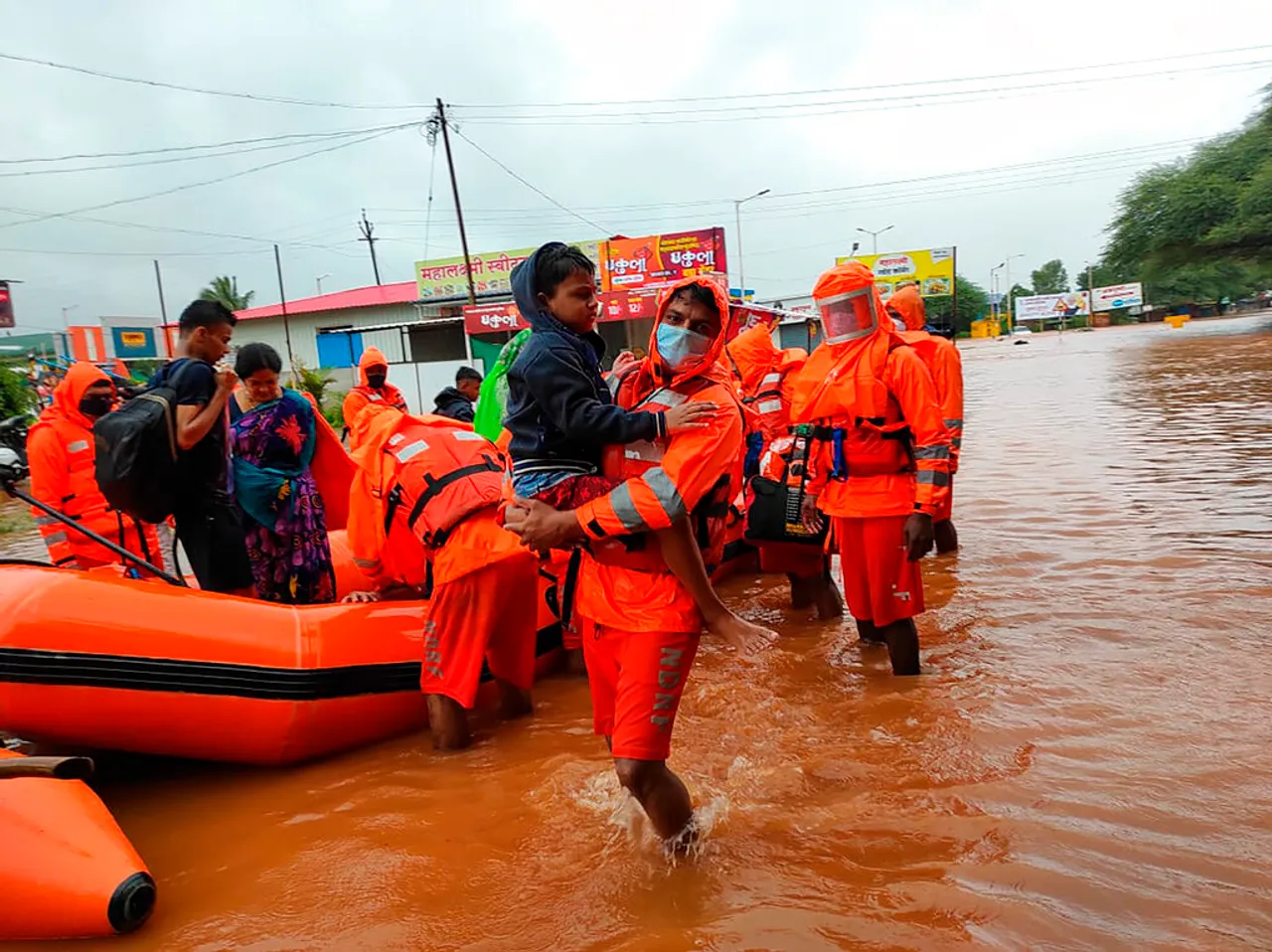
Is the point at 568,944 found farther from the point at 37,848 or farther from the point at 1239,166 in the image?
the point at 1239,166

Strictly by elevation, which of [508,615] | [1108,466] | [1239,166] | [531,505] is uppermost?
[1239,166]

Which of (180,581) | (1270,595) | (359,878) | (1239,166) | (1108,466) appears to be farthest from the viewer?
(1239,166)

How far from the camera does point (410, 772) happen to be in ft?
11.1

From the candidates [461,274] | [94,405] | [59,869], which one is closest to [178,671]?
[59,869]

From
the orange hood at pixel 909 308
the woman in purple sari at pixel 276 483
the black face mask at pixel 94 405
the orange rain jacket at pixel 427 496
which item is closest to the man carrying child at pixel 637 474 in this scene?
the orange rain jacket at pixel 427 496

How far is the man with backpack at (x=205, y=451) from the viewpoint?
358cm

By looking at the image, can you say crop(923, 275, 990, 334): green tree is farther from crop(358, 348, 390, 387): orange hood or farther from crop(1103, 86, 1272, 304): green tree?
crop(358, 348, 390, 387): orange hood

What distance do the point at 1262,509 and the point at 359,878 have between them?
21.5 feet

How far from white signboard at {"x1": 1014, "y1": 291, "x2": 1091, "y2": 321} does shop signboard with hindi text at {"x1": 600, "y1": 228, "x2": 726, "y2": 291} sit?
178 ft

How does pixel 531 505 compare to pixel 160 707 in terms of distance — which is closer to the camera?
pixel 531 505

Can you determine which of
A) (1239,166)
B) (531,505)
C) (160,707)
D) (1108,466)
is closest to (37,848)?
(160,707)

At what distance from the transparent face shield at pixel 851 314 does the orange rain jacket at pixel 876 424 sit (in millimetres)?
21

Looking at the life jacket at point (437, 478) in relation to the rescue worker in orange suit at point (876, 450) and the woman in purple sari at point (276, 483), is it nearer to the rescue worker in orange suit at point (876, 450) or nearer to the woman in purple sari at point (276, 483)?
the woman in purple sari at point (276, 483)

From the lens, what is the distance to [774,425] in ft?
17.8
